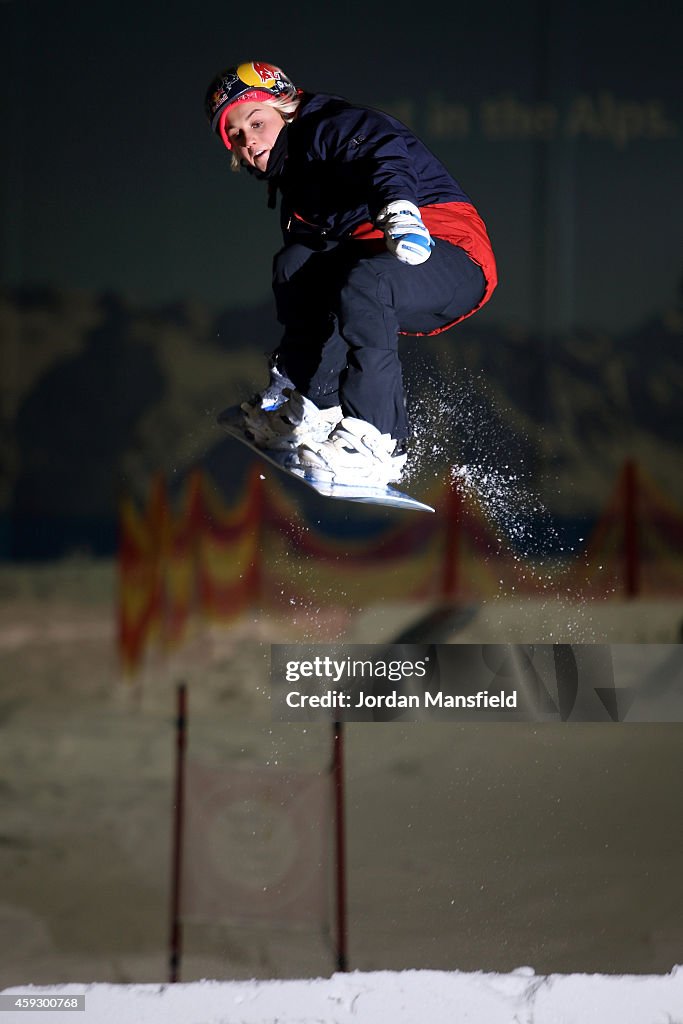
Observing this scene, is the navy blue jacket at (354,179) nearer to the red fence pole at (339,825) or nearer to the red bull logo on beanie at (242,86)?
the red bull logo on beanie at (242,86)

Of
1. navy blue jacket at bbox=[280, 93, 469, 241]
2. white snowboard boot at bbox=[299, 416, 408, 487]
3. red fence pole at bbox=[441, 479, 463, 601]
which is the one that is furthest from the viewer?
red fence pole at bbox=[441, 479, 463, 601]

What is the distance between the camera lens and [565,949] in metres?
5.68

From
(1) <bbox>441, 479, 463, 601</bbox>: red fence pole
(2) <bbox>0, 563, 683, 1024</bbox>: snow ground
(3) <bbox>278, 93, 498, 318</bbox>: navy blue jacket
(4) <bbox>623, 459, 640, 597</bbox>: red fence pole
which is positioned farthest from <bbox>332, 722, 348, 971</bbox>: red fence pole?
(3) <bbox>278, 93, 498, 318</bbox>: navy blue jacket

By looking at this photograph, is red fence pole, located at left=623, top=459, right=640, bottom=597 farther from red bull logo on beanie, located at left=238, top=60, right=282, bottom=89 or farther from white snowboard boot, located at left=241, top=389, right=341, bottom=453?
red bull logo on beanie, located at left=238, top=60, right=282, bottom=89

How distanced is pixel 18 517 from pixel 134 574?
734 millimetres

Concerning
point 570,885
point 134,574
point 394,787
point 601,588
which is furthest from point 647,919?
point 134,574

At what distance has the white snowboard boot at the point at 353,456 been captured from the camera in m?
2.23

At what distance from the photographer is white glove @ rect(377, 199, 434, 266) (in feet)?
6.30

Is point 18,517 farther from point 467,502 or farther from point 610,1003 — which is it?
point 610,1003

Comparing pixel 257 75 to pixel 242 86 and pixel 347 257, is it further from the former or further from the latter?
pixel 347 257

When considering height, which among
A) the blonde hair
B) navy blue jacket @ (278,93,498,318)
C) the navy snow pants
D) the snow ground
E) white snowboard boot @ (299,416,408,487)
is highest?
the blonde hair

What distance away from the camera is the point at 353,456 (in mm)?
2244

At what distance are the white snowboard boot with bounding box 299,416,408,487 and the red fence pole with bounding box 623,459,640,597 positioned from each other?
247cm

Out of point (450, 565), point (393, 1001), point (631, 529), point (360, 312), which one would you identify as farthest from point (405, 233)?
point (393, 1001)
